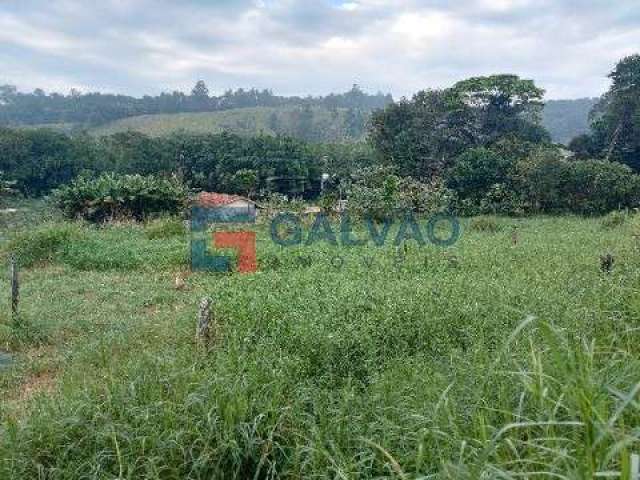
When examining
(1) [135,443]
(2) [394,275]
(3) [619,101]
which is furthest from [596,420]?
(3) [619,101]

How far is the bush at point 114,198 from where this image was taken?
57.8 ft

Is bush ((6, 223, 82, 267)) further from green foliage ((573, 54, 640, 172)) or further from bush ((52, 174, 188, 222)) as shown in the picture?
green foliage ((573, 54, 640, 172))

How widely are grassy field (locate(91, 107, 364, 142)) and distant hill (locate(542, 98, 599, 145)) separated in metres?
22.7

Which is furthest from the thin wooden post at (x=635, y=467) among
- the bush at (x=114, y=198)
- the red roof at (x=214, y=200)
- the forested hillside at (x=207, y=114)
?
the forested hillside at (x=207, y=114)

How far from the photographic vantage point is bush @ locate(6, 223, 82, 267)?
10867 millimetres

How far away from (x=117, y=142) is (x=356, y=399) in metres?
32.9

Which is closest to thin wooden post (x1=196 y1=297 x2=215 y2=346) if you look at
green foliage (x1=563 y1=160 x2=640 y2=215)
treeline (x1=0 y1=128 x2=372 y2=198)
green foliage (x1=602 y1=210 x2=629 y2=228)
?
green foliage (x1=602 y1=210 x2=629 y2=228)

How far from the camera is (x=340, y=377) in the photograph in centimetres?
385

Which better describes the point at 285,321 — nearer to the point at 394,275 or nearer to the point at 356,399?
the point at 356,399

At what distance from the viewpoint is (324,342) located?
4203 mm

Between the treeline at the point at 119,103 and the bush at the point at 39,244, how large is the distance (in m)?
55.4

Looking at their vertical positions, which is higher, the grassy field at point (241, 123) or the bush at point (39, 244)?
the grassy field at point (241, 123)

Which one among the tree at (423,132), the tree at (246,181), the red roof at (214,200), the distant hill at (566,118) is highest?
the distant hill at (566,118)

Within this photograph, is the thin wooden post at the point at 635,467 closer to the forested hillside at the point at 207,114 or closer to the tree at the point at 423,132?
the tree at the point at 423,132
